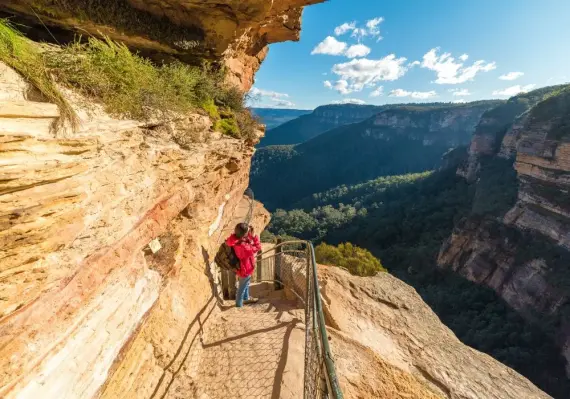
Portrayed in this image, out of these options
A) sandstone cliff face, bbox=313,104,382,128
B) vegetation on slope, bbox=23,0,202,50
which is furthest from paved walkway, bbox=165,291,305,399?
sandstone cliff face, bbox=313,104,382,128

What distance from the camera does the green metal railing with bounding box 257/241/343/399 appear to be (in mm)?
1963

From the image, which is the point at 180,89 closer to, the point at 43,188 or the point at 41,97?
the point at 41,97

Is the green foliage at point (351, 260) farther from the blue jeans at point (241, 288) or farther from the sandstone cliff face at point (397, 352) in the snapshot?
the blue jeans at point (241, 288)

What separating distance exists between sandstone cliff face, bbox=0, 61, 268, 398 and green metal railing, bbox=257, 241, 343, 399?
1.72m

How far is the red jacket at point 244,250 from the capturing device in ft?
15.7

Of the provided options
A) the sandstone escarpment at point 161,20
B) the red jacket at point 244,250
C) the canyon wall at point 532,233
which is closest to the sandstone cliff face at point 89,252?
the red jacket at point 244,250

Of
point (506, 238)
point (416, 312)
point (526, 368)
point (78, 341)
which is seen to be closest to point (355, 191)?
point (506, 238)

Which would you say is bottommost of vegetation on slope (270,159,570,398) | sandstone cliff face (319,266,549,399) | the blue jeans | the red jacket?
vegetation on slope (270,159,570,398)

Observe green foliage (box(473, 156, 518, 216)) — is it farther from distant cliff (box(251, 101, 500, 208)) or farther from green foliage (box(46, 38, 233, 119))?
distant cliff (box(251, 101, 500, 208))

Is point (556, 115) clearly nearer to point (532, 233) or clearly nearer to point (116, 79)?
point (532, 233)

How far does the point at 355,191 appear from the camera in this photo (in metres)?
83.8

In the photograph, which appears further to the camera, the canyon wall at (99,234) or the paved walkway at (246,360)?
the paved walkway at (246,360)

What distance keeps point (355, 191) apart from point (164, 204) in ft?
274

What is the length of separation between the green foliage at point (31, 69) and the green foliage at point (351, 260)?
54.3ft
